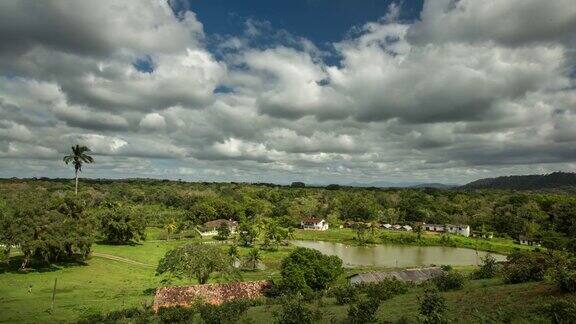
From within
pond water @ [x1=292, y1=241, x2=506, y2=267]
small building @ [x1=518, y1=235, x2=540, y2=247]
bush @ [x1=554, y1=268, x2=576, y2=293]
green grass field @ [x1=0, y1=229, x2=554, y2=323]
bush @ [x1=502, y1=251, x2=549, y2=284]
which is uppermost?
bush @ [x1=554, y1=268, x2=576, y2=293]

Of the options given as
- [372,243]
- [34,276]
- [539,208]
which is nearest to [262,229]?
[372,243]

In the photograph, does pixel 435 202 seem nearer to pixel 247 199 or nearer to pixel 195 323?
pixel 247 199

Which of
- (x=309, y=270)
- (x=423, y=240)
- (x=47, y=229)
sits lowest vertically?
(x=423, y=240)

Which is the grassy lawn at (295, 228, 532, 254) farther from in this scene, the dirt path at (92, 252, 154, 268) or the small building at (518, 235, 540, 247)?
the dirt path at (92, 252, 154, 268)

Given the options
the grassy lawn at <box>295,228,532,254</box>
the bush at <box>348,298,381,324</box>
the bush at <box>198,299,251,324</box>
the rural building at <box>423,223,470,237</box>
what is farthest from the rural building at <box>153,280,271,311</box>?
the rural building at <box>423,223,470,237</box>

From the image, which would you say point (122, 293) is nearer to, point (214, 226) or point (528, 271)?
point (528, 271)

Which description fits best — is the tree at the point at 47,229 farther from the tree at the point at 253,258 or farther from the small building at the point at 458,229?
the small building at the point at 458,229

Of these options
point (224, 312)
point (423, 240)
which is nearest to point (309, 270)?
point (224, 312)
